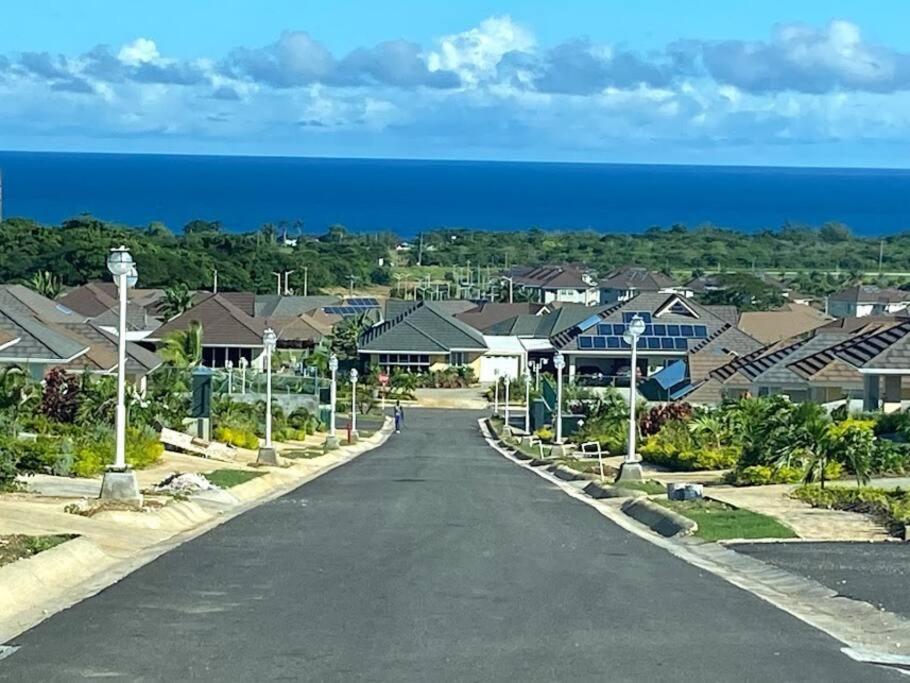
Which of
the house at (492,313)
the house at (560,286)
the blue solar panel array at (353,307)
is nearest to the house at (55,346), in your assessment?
the blue solar panel array at (353,307)

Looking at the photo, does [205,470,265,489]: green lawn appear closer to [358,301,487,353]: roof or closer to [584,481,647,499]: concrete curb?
[584,481,647,499]: concrete curb

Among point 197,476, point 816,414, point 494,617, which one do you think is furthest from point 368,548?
point 816,414

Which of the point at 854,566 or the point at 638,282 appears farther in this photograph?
the point at 638,282

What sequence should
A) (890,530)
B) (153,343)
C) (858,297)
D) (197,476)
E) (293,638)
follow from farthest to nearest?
(858,297)
(153,343)
(197,476)
(890,530)
(293,638)

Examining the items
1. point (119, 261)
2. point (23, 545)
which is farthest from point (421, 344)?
point (23, 545)

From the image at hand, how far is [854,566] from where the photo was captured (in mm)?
17625

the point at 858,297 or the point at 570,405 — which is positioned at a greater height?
the point at 858,297

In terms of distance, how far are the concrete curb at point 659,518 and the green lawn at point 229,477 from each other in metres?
7.08

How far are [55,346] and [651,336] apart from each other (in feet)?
150

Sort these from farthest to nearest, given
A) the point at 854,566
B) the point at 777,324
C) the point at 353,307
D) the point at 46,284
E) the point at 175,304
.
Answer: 1. the point at 353,307
2. the point at 46,284
3. the point at 175,304
4. the point at 777,324
5. the point at 854,566

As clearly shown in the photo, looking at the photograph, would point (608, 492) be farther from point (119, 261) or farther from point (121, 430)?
point (119, 261)

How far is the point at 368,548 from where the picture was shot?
60.0 ft

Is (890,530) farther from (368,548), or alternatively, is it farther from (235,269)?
(235,269)

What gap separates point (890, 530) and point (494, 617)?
10.1 m
